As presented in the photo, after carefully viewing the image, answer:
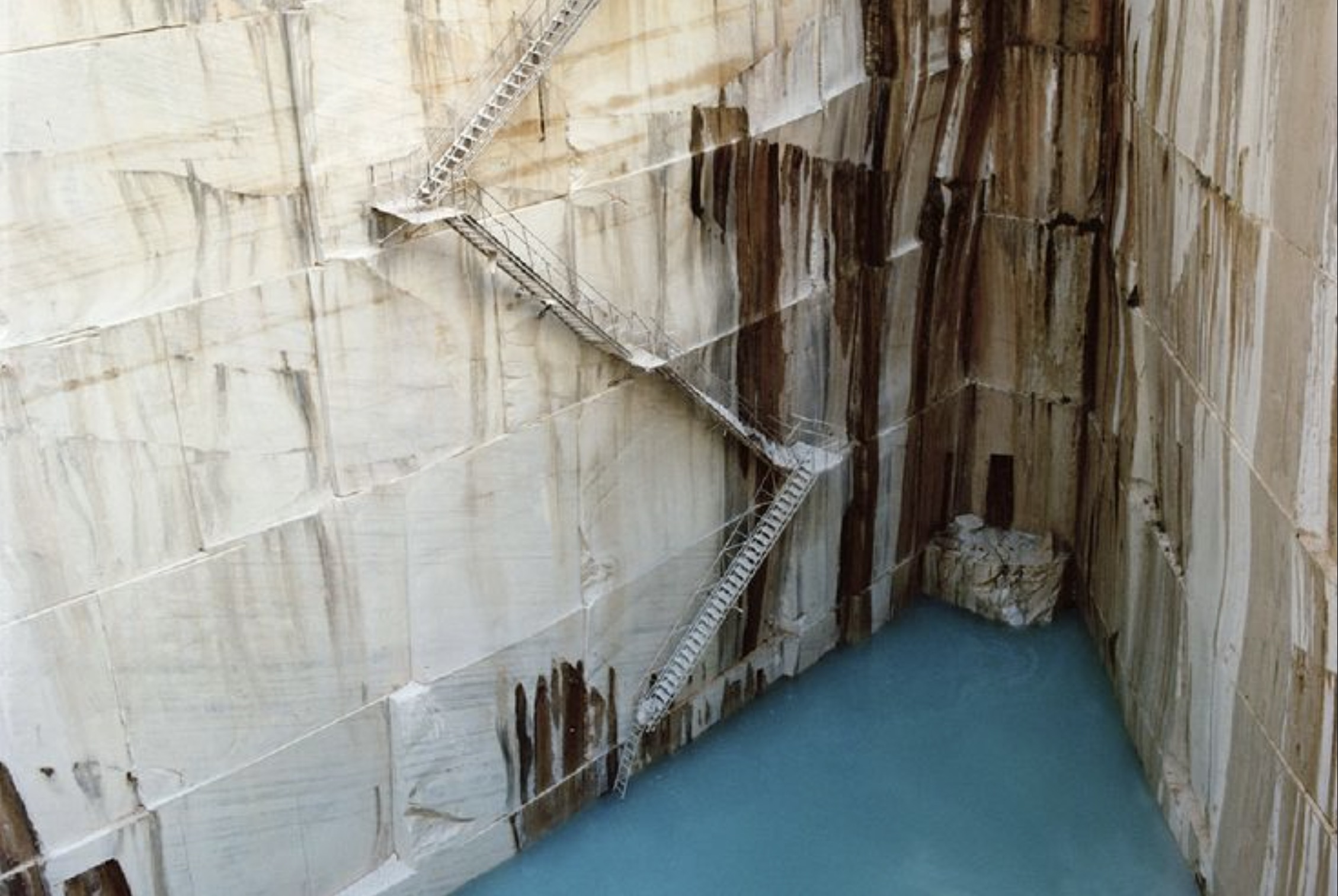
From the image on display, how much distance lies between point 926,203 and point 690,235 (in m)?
3.35

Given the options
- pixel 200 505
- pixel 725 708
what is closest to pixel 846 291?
pixel 725 708

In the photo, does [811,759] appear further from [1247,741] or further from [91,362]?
[91,362]

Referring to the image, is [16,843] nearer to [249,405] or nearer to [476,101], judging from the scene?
[249,405]

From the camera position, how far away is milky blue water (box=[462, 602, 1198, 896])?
14281 mm

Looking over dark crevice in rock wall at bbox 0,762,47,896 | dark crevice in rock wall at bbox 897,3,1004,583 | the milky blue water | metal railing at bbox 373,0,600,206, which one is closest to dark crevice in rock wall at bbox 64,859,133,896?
dark crevice in rock wall at bbox 0,762,47,896

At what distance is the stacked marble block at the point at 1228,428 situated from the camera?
10.6 meters

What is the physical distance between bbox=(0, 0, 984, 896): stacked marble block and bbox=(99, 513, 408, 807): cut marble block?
0.02m

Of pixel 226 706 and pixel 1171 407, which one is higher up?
pixel 1171 407

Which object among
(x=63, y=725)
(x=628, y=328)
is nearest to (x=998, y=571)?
(x=628, y=328)

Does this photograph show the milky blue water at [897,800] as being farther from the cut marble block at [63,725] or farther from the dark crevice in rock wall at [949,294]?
the cut marble block at [63,725]

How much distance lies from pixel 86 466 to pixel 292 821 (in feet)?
10.8

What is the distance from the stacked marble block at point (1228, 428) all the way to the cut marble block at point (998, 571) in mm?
1288

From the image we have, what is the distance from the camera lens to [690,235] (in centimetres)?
1415

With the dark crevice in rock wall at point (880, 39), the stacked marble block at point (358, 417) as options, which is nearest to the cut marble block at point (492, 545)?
the stacked marble block at point (358, 417)
